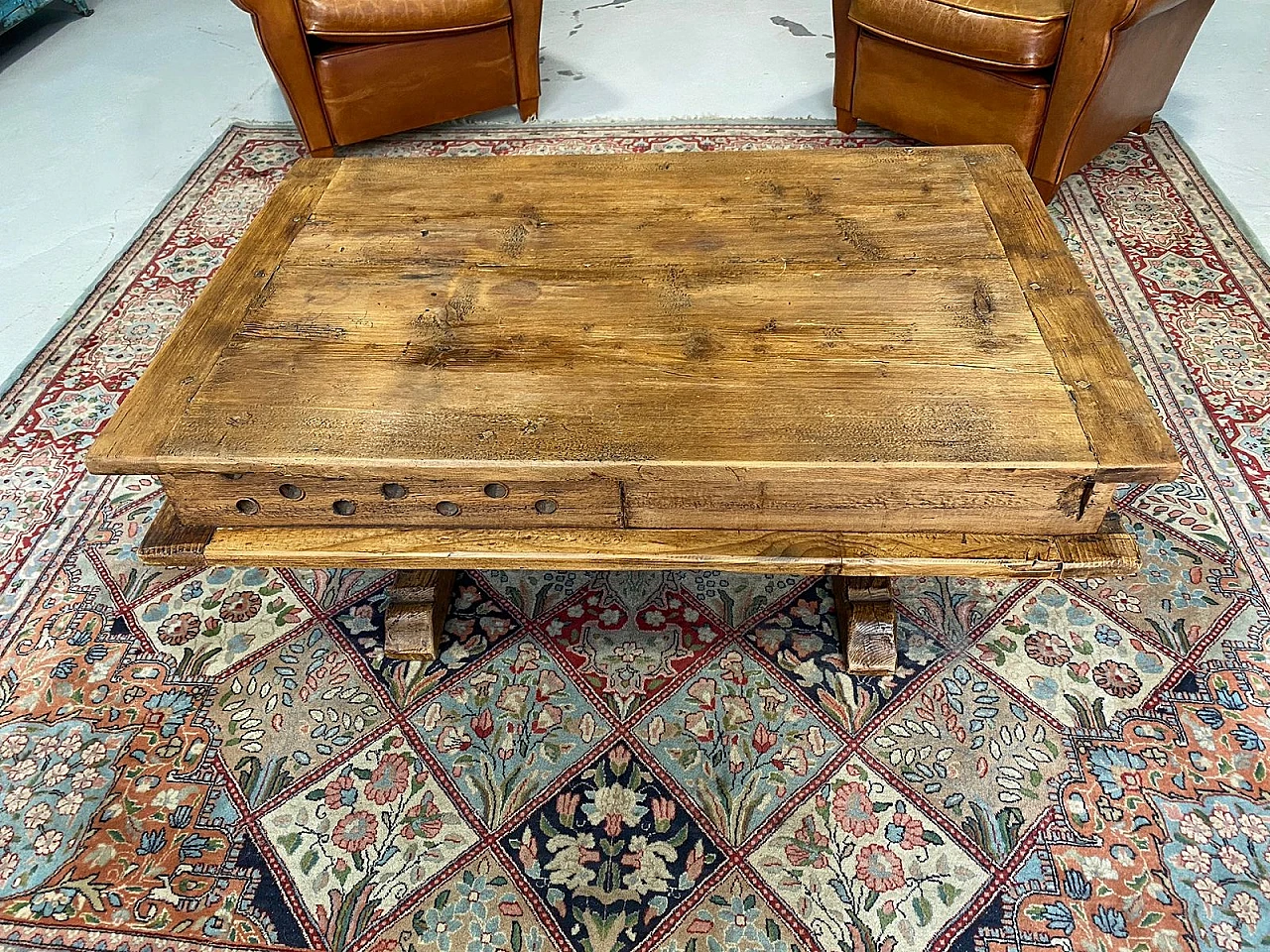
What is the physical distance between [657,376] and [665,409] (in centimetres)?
6

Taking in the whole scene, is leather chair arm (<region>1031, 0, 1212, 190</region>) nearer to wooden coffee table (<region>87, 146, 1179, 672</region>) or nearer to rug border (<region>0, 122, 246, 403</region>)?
wooden coffee table (<region>87, 146, 1179, 672</region>)

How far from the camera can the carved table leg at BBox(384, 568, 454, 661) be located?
4.11ft

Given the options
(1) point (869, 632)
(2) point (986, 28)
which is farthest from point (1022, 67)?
(1) point (869, 632)

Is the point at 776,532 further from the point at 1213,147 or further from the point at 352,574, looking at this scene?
the point at 1213,147

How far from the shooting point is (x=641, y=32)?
3.04 m

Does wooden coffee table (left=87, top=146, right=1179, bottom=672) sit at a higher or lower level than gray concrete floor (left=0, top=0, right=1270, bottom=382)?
higher

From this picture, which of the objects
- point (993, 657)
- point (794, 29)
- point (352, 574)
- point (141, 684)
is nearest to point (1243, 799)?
point (993, 657)

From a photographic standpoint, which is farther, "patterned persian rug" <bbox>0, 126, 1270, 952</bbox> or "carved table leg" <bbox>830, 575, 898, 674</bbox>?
"carved table leg" <bbox>830, 575, 898, 674</bbox>

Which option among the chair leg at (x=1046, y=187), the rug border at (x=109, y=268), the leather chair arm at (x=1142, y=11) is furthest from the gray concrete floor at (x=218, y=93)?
the leather chair arm at (x=1142, y=11)

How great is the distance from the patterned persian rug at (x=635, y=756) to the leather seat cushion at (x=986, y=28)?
92 centimetres

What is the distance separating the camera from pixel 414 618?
1.25 meters

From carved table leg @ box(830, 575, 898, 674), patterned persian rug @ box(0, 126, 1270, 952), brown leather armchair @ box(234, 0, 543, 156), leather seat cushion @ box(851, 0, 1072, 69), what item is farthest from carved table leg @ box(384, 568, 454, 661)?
leather seat cushion @ box(851, 0, 1072, 69)

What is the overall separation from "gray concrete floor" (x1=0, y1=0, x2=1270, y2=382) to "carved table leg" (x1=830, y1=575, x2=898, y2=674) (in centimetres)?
152

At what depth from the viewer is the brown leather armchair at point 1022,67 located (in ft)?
6.10
